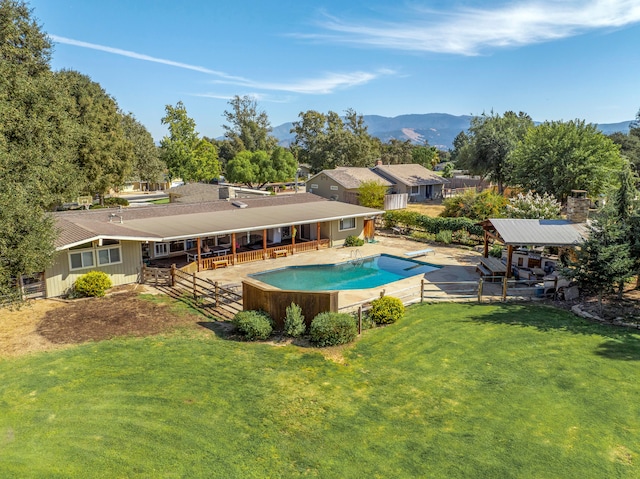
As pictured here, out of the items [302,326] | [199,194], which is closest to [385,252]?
[302,326]

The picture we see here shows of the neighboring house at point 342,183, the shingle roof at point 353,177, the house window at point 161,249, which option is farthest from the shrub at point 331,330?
the shingle roof at point 353,177

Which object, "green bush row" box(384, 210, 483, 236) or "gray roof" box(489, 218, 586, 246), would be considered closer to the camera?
"gray roof" box(489, 218, 586, 246)

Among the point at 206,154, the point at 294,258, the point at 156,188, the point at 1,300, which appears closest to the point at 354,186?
the point at 294,258

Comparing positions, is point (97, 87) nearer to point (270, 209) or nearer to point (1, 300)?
point (270, 209)

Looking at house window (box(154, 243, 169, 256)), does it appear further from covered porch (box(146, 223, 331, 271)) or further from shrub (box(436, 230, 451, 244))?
shrub (box(436, 230, 451, 244))

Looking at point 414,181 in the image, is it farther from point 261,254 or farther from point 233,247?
point 233,247

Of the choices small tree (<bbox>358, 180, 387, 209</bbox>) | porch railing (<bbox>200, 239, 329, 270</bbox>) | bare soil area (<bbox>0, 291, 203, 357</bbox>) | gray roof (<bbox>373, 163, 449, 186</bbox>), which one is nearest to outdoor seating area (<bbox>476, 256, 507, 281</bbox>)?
porch railing (<bbox>200, 239, 329, 270</bbox>)
